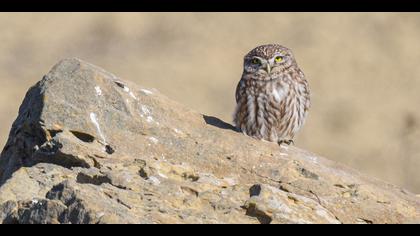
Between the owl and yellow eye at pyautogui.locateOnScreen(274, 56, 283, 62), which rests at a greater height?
yellow eye at pyautogui.locateOnScreen(274, 56, 283, 62)

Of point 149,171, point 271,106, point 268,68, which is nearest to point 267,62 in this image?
point 268,68

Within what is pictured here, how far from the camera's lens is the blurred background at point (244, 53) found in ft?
60.0

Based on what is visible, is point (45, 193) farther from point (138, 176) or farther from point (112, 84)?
point (112, 84)

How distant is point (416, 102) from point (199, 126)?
11.9 metres

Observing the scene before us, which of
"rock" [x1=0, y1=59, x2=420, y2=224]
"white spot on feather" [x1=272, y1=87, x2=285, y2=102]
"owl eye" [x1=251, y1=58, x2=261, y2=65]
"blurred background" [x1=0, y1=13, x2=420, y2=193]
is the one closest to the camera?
"rock" [x1=0, y1=59, x2=420, y2=224]

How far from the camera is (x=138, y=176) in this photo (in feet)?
23.8

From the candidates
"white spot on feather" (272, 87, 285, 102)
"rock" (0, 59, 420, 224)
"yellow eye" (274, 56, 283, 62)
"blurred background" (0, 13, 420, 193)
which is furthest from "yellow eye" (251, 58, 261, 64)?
"blurred background" (0, 13, 420, 193)

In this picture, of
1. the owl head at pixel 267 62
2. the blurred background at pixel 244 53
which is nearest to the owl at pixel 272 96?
the owl head at pixel 267 62

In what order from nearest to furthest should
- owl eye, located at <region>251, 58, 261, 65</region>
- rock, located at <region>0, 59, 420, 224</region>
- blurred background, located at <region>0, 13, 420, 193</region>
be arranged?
rock, located at <region>0, 59, 420, 224</region>, owl eye, located at <region>251, 58, 261, 65</region>, blurred background, located at <region>0, 13, 420, 193</region>

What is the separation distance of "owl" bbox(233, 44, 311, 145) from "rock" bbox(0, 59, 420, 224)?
0.86 metres

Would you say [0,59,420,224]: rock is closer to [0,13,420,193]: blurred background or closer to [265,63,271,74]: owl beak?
[265,63,271,74]: owl beak

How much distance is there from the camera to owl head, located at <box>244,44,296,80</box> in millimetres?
9984

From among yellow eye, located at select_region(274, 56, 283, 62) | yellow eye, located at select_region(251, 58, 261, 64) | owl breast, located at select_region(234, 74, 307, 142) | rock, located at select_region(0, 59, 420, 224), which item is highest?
yellow eye, located at select_region(274, 56, 283, 62)
